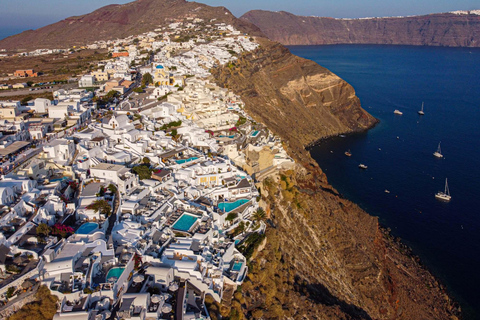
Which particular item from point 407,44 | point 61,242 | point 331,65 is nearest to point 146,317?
point 61,242

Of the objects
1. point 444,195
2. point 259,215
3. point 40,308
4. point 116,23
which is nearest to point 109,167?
point 259,215

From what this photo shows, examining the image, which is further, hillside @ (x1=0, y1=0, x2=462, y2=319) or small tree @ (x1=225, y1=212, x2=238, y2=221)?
small tree @ (x1=225, y1=212, x2=238, y2=221)

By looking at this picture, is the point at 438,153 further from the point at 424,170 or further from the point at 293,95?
the point at 293,95

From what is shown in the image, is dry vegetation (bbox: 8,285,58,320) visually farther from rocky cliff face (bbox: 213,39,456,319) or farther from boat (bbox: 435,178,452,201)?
boat (bbox: 435,178,452,201)

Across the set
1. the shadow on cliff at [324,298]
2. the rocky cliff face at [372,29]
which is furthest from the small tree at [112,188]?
the rocky cliff face at [372,29]

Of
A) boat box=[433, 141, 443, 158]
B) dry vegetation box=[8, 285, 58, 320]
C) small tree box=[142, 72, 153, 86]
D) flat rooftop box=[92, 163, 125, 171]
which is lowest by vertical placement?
boat box=[433, 141, 443, 158]

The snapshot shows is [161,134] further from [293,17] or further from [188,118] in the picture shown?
[293,17]

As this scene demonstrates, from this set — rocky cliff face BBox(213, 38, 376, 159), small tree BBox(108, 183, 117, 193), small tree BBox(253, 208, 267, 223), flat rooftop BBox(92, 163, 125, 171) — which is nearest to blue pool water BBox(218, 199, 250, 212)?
small tree BBox(253, 208, 267, 223)
